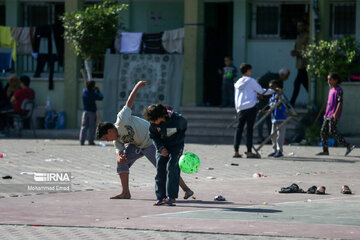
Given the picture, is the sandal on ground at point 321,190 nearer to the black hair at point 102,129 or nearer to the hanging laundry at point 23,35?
the black hair at point 102,129

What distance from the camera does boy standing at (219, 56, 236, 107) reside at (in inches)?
929

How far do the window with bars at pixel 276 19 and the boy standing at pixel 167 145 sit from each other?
15.6 metres

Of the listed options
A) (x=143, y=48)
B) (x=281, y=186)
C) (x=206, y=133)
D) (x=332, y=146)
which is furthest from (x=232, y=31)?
(x=281, y=186)

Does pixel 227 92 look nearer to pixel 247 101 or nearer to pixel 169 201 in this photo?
pixel 247 101

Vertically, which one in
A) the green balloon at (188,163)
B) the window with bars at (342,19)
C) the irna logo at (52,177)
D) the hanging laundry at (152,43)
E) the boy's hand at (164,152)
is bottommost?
the irna logo at (52,177)

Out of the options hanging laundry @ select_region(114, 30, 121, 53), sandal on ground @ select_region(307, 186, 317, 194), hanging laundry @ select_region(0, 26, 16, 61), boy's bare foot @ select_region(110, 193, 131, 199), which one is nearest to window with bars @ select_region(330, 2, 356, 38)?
hanging laundry @ select_region(114, 30, 121, 53)

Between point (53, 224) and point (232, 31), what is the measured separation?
62.4ft

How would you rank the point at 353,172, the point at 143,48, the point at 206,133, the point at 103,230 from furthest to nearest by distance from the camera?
the point at 143,48, the point at 206,133, the point at 353,172, the point at 103,230

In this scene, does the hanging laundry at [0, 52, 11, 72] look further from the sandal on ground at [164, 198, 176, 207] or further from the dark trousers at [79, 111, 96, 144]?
the sandal on ground at [164, 198, 176, 207]

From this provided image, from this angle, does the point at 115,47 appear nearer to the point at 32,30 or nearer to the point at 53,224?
the point at 32,30

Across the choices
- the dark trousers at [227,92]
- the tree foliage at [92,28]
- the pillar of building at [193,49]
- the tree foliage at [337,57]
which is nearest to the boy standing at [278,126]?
the tree foliage at [337,57]

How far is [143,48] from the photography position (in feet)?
83.0

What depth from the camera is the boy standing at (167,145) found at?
9672mm

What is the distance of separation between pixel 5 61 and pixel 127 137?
17227 mm
